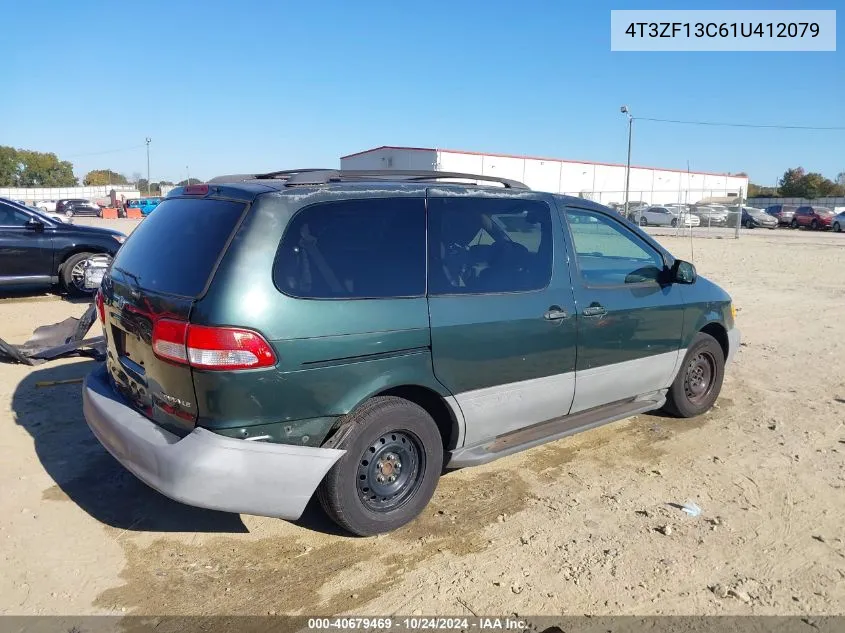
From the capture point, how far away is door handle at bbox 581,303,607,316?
415 cm

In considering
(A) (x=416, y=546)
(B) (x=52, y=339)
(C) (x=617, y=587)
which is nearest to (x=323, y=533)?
(A) (x=416, y=546)

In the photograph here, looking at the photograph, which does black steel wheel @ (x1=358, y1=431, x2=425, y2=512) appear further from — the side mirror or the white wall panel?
the white wall panel

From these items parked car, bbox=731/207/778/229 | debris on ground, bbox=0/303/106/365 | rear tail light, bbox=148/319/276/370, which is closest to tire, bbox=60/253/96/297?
debris on ground, bbox=0/303/106/365

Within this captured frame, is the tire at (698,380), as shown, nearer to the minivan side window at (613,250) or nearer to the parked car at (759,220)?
the minivan side window at (613,250)

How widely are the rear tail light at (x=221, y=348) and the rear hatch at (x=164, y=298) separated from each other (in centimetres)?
3

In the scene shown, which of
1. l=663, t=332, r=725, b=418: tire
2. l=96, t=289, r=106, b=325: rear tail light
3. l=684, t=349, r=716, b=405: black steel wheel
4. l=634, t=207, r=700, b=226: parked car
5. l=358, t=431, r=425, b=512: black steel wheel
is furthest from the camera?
l=634, t=207, r=700, b=226: parked car

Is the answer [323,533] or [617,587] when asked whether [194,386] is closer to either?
[323,533]

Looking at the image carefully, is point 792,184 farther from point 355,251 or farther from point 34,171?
point 34,171

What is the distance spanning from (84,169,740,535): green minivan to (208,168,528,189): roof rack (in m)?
0.02

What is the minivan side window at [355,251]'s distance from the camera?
3.11m

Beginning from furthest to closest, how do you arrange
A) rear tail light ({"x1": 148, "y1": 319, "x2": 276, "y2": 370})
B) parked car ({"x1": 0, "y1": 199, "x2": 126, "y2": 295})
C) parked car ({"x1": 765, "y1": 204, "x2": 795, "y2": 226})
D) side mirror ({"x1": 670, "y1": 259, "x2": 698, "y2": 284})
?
parked car ({"x1": 765, "y1": 204, "x2": 795, "y2": 226}) < parked car ({"x1": 0, "y1": 199, "x2": 126, "y2": 295}) < side mirror ({"x1": 670, "y1": 259, "x2": 698, "y2": 284}) < rear tail light ({"x1": 148, "y1": 319, "x2": 276, "y2": 370})

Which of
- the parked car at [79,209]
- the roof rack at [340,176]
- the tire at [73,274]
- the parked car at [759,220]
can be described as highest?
the parked car at [79,209]

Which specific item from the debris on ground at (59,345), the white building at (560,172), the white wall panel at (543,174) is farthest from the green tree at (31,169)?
the debris on ground at (59,345)

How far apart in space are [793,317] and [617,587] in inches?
316
